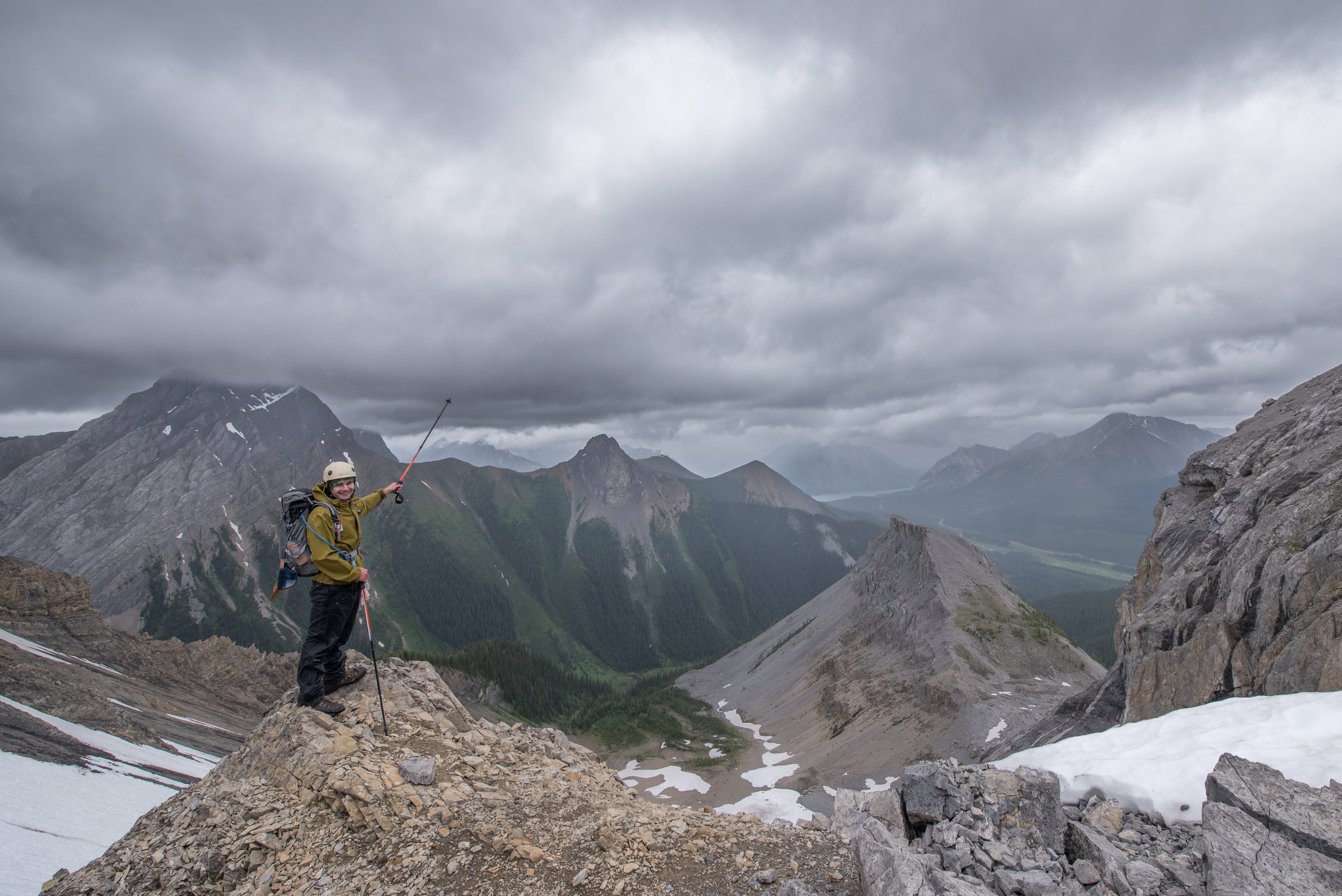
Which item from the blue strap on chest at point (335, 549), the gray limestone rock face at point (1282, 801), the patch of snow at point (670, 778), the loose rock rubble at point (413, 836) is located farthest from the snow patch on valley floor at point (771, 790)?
the blue strap on chest at point (335, 549)

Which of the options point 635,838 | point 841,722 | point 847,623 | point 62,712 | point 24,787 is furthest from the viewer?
point 847,623

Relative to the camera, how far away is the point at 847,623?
4437 inches

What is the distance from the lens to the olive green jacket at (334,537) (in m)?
11.8

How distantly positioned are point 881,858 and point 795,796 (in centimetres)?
6540

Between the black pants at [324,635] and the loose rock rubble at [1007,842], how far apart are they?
1151cm

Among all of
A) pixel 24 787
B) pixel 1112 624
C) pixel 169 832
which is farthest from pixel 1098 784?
pixel 1112 624

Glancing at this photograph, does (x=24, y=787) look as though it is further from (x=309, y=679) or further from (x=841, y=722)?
(x=841, y=722)

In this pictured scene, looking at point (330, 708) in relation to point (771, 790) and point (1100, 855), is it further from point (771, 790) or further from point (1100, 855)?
point (771, 790)

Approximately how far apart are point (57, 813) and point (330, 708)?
93.8 ft

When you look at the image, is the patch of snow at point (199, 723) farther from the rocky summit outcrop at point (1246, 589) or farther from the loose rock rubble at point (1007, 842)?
the rocky summit outcrop at point (1246, 589)

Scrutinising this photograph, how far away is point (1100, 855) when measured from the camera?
8.12 metres

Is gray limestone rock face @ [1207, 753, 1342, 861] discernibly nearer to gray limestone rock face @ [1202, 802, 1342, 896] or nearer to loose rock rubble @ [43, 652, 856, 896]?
gray limestone rock face @ [1202, 802, 1342, 896]

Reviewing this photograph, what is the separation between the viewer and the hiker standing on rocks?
471 inches

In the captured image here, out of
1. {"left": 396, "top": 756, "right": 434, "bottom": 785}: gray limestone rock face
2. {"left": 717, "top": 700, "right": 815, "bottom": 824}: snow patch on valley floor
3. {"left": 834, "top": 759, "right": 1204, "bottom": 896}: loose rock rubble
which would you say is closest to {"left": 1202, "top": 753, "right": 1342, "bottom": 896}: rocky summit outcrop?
{"left": 834, "top": 759, "right": 1204, "bottom": 896}: loose rock rubble
